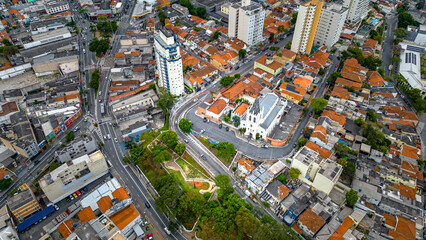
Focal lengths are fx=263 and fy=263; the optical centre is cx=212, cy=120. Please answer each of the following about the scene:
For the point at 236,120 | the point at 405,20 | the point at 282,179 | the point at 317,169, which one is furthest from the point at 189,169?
the point at 405,20

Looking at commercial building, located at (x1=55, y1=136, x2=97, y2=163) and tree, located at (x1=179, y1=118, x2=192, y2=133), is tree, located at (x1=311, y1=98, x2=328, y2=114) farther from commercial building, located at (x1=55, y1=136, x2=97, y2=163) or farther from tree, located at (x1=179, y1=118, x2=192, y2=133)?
commercial building, located at (x1=55, y1=136, x2=97, y2=163)

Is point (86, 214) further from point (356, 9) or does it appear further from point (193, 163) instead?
point (356, 9)

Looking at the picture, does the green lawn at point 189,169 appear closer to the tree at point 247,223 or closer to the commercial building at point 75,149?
the tree at point 247,223

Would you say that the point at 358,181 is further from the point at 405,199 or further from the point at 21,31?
the point at 21,31

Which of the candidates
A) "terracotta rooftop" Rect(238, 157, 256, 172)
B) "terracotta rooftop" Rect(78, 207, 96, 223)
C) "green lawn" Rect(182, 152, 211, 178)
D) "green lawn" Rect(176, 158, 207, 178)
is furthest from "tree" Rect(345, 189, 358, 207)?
"terracotta rooftop" Rect(78, 207, 96, 223)

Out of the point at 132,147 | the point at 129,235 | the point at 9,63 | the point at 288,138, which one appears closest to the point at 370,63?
the point at 288,138

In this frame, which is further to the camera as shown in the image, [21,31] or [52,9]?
[52,9]
